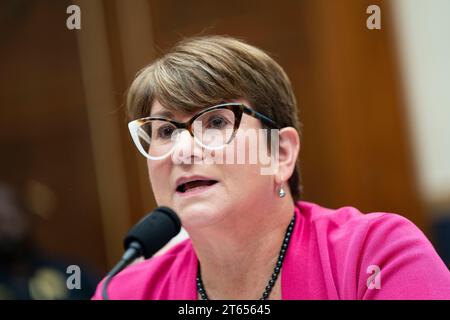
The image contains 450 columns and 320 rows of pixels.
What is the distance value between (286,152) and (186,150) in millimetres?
234

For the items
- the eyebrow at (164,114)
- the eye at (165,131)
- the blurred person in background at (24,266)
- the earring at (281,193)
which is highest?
the eyebrow at (164,114)

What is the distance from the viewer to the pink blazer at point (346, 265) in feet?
3.36

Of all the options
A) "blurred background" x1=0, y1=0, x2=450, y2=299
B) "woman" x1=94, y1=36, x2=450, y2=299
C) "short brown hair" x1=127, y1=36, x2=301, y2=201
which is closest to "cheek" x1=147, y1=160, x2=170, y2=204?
"woman" x1=94, y1=36, x2=450, y2=299

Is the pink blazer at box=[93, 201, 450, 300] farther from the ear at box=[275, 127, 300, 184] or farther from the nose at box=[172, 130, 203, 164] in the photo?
the nose at box=[172, 130, 203, 164]

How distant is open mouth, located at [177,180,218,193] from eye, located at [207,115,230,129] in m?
Answer: 0.10

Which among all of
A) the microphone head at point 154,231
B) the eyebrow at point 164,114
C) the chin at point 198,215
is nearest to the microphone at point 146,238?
the microphone head at point 154,231

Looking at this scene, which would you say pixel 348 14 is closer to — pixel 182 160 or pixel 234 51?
pixel 234 51

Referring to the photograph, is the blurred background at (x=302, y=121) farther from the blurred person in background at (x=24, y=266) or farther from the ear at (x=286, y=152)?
the ear at (x=286, y=152)

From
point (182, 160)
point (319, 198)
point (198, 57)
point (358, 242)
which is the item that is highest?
point (198, 57)

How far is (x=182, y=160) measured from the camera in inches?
45.3

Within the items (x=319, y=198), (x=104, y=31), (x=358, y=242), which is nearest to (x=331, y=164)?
(x=319, y=198)

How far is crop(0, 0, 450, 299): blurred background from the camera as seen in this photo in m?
1.97

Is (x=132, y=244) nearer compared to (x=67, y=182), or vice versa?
(x=132, y=244)

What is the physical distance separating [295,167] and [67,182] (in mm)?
1063
